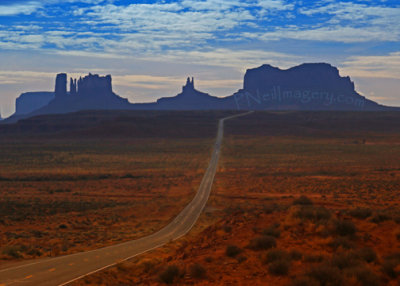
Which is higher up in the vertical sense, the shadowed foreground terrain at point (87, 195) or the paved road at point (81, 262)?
the paved road at point (81, 262)

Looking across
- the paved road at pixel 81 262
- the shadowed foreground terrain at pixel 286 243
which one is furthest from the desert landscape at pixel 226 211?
the paved road at pixel 81 262

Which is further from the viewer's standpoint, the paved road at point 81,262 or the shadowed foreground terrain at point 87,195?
the shadowed foreground terrain at point 87,195

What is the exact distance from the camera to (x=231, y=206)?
1134 inches

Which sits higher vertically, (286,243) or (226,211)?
(286,243)

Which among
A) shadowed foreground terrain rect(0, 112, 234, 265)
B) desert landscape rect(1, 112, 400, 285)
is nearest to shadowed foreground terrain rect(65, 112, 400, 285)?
desert landscape rect(1, 112, 400, 285)

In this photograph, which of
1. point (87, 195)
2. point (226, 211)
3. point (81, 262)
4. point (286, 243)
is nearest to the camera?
point (286, 243)

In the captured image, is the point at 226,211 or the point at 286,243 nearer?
the point at 286,243

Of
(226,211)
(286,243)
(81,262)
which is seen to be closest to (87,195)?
(226,211)

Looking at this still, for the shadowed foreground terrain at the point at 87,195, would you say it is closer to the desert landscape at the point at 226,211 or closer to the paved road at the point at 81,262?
the desert landscape at the point at 226,211

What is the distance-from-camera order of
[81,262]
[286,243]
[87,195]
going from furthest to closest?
[87,195] < [81,262] < [286,243]

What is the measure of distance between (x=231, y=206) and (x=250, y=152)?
145 ft

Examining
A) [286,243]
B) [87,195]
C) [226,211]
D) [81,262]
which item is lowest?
[87,195]

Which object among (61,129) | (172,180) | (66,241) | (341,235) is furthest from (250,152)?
(61,129)

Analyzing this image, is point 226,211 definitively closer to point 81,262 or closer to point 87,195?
point 87,195
